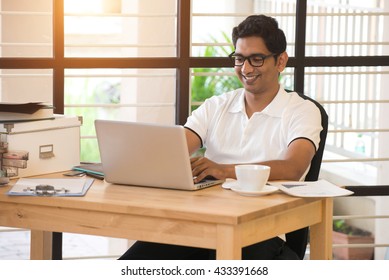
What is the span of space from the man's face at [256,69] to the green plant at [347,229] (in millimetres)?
3350

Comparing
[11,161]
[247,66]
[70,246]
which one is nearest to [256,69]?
Answer: [247,66]

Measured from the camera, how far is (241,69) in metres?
3.29

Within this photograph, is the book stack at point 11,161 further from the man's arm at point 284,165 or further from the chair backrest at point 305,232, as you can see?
the chair backrest at point 305,232

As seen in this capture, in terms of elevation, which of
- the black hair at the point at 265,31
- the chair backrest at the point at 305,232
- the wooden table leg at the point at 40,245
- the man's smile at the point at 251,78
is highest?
the black hair at the point at 265,31

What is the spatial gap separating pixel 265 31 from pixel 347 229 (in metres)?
3.52

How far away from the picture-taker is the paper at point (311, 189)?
2.72 m

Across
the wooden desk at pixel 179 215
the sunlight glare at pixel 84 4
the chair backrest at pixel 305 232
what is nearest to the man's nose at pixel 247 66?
the chair backrest at pixel 305 232

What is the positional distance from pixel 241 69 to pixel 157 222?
2.97 ft

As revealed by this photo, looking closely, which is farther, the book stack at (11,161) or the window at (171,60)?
the window at (171,60)

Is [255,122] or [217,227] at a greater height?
[255,122]
